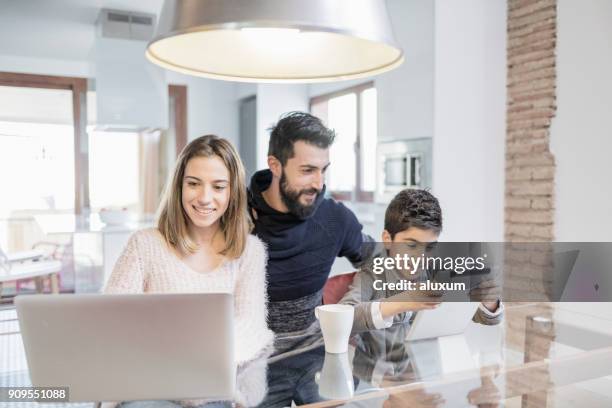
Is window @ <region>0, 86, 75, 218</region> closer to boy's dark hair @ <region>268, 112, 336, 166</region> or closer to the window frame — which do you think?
the window frame

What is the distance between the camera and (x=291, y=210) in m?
1.71

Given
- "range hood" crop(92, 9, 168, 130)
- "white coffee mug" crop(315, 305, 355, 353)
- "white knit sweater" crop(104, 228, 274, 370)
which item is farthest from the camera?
"range hood" crop(92, 9, 168, 130)

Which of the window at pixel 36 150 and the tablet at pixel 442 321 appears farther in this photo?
the window at pixel 36 150

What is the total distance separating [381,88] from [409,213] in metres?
1.87

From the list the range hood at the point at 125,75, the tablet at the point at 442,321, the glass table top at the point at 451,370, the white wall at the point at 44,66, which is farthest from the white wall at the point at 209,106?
the tablet at the point at 442,321

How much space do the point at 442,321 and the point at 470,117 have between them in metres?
2.23

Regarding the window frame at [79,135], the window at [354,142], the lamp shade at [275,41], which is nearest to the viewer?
the lamp shade at [275,41]

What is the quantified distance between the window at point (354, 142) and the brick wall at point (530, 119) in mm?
950

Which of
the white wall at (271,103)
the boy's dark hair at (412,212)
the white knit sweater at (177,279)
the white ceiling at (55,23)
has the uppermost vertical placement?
the white ceiling at (55,23)

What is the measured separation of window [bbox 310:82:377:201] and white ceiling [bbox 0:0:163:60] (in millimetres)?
1461

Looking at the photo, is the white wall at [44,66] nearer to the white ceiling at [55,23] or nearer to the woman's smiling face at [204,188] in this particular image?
the white ceiling at [55,23]

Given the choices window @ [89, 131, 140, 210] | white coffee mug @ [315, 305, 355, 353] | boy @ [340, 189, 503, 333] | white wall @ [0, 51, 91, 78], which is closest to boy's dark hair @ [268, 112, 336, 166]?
boy @ [340, 189, 503, 333]

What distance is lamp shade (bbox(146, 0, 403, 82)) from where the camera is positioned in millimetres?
776

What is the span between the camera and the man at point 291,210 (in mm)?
1693
